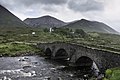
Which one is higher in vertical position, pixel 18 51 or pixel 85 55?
pixel 18 51

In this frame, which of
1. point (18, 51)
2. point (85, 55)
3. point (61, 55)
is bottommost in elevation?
point (61, 55)

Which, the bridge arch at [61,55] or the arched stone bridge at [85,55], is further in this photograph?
the bridge arch at [61,55]

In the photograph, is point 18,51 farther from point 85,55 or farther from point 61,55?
point 85,55

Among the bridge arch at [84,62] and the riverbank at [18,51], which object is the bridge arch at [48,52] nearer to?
the riverbank at [18,51]

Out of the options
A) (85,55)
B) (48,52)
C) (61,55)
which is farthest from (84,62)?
(48,52)

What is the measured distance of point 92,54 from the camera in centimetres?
4412

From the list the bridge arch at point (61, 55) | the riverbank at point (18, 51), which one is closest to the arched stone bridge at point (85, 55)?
the bridge arch at point (61, 55)

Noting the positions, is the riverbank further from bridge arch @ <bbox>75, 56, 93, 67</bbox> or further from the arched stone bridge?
bridge arch @ <bbox>75, 56, 93, 67</bbox>

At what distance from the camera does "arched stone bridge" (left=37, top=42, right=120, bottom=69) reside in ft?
120

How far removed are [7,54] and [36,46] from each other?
21965 mm

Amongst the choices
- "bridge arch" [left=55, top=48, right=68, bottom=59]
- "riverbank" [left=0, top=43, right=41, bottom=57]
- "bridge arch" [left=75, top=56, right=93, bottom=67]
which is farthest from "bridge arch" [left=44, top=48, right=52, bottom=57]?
"bridge arch" [left=75, top=56, right=93, bottom=67]

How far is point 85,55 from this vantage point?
48438 mm

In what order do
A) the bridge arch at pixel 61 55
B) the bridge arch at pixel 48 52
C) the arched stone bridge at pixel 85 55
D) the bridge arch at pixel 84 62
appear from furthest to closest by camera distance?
1. the bridge arch at pixel 48 52
2. the bridge arch at pixel 61 55
3. the bridge arch at pixel 84 62
4. the arched stone bridge at pixel 85 55

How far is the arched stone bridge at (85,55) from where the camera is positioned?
36.5 metres
